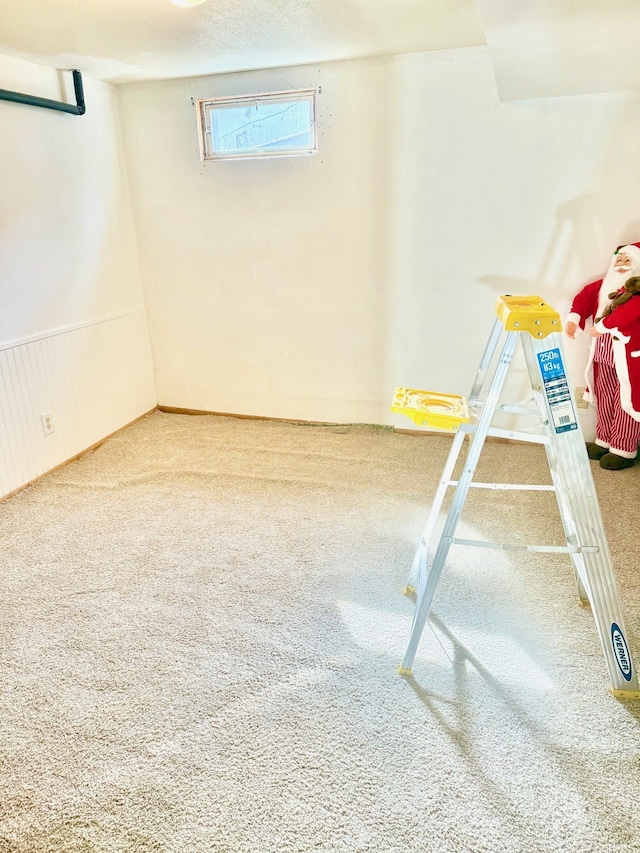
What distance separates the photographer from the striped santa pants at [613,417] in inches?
108

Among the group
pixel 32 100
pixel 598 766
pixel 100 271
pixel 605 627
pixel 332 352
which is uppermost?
pixel 32 100

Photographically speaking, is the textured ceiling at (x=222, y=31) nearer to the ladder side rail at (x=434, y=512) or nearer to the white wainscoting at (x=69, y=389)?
the white wainscoting at (x=69, y=389)

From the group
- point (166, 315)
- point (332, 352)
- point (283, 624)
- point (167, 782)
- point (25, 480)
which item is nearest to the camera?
point (167, 782)

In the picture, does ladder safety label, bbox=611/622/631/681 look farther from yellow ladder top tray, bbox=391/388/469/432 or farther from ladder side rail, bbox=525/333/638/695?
yellow ladder top tray, bbox=391/388/469/432

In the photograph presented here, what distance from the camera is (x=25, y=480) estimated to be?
9.16ft

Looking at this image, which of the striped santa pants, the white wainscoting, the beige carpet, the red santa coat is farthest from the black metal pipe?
the striped santa pants

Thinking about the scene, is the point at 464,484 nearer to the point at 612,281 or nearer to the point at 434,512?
the point at 434,512

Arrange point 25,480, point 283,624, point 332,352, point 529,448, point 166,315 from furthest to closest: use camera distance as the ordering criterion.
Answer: point 166,315 → point 332,352 → point 529,448 → point 25,480 → point 283,624

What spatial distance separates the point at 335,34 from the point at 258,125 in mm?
876

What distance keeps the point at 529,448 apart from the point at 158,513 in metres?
2.13

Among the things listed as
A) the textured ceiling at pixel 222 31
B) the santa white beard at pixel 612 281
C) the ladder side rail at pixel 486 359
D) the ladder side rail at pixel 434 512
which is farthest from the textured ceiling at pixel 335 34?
the ladder side rail at pixel 434 512

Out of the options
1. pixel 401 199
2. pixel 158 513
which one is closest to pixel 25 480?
pixel 158 513

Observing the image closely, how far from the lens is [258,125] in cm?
307

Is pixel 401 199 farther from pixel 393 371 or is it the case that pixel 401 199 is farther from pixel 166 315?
pixel 166 315
